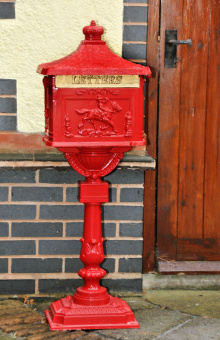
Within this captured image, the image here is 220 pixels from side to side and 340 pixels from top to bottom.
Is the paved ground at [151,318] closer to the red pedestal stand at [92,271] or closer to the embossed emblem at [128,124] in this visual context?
the red pedestal stand at [92,271]

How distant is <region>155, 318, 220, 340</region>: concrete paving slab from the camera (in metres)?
2.92

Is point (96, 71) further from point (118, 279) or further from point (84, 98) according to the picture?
point (118, 279)

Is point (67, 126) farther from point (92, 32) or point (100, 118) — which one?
point (92, 32)

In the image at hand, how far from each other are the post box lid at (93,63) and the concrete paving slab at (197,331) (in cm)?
134

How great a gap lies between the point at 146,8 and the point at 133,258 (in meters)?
1.52

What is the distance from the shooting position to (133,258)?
352cm

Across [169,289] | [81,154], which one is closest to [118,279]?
[169,289]

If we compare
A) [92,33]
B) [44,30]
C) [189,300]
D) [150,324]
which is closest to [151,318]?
[150,324]

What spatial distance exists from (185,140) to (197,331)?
123cm

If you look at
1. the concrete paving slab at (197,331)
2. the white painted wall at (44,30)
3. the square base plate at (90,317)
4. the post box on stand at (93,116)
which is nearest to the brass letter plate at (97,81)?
the post box on stand at (93,116)

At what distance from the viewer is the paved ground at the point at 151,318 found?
9.64 feet

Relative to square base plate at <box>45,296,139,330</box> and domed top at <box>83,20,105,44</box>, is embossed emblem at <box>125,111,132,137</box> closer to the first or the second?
domed top at <box>83,20,105,44</box>

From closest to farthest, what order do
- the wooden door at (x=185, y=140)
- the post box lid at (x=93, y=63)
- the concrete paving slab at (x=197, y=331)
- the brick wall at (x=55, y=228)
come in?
the post box lid at (x=93, y=63) → the concrete paving slab at (x=197, y=331) → the brick wall at (x=55, y=228) → the wooden door at (x=185, y=140)

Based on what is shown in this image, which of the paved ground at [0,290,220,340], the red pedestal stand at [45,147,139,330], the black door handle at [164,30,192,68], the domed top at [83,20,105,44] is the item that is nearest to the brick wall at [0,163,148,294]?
the paved ground at [0,290,220,340]
